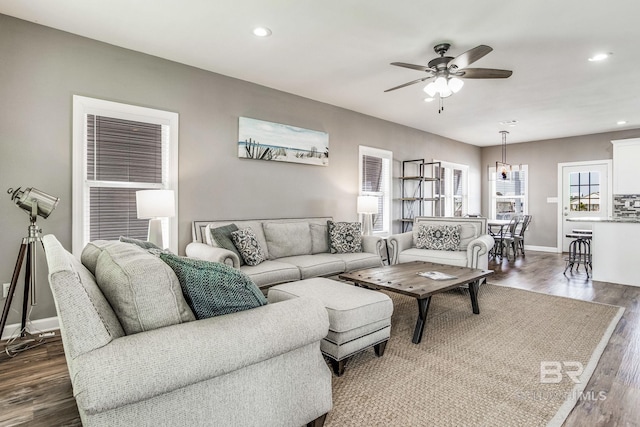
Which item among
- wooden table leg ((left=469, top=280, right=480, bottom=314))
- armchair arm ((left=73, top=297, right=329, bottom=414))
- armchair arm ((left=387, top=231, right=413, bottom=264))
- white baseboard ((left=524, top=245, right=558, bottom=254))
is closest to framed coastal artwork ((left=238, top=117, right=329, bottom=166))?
armchair arm ((left=387, top=231, right=413, bottom=264))

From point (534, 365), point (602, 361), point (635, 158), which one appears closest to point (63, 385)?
point (534, 365)

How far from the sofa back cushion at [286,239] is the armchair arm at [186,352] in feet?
8.42

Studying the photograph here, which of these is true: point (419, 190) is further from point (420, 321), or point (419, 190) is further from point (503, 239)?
point (420, 321)

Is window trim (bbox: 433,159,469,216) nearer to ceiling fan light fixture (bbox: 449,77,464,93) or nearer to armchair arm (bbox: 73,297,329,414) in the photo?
ceiling fan light fixture (bbox: 449,77,464,93)

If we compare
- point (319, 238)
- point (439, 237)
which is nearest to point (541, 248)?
point (439, 237)

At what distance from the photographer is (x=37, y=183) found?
3.02 m

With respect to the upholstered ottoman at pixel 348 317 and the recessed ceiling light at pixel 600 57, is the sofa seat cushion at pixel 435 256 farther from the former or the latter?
the recessed ceiling light at pixel 600 57

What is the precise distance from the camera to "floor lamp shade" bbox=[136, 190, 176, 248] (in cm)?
323

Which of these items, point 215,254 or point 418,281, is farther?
point 215,254

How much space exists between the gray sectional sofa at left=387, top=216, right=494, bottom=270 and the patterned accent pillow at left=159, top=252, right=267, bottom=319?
11.6ft

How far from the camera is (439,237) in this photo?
4.84m

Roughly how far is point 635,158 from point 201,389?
343 inches

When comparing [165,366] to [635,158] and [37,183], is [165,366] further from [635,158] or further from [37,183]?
[635,158]

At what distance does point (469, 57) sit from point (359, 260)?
7.98 ft
